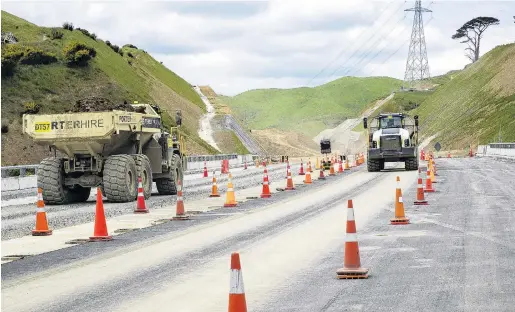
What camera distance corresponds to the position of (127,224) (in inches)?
739

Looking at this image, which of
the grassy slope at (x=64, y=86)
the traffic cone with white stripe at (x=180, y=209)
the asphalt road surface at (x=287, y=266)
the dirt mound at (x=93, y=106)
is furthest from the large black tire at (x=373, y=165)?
the grassy slope at (x=64, y=86)

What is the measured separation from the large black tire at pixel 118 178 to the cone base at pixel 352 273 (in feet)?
49.3

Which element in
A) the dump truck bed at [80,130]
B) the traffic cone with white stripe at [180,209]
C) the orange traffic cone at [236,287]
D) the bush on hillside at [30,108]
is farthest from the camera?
the bush on hillside at [30,108]

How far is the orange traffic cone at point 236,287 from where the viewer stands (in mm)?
6314

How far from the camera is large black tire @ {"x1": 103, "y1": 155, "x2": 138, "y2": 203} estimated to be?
966 inches

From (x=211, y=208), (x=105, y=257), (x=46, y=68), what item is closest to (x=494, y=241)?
(x=105, y=257)

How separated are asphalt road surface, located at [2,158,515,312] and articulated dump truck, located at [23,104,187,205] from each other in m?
5.17

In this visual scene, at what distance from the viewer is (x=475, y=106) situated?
116m

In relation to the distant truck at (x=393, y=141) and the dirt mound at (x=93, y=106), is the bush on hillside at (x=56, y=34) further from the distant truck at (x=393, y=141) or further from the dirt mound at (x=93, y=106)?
the dirt mound at (x=93, y=106)

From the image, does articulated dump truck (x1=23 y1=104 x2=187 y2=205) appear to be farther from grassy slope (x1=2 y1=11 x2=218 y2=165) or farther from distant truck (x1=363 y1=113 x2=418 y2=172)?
grassy slope (x1=2 y1=11 x2=218 y2=165)

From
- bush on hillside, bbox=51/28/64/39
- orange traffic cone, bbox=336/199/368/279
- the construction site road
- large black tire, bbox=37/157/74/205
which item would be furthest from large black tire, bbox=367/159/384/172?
bush on hillside, bbox=51/28/64/39

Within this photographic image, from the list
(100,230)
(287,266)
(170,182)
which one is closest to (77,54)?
(170,182)

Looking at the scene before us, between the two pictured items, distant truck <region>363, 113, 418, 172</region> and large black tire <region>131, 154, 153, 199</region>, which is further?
distant truck <region>363, 113, 418, 172</region>

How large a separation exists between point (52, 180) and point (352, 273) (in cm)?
1642
